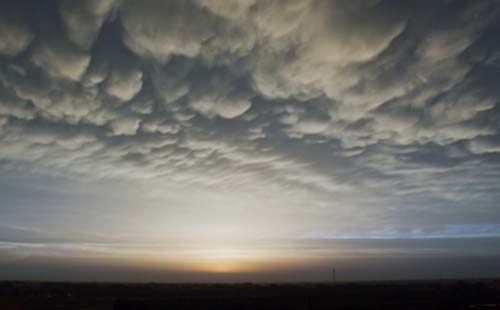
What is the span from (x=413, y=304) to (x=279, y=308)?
20.5m

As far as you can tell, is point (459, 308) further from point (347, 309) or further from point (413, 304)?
point (347, 309)

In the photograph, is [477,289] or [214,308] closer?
[214,308]

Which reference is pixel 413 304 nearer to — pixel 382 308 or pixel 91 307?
pixel 382 308

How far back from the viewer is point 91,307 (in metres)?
55.1

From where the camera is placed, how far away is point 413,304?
2205 inches

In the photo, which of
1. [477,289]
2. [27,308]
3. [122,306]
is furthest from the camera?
[477,289]

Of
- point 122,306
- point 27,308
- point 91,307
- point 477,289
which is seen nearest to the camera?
point 122,306

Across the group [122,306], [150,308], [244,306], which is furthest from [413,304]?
[122,306]

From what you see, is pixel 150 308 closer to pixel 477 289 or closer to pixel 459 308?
pixel 459 308

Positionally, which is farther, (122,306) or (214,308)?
(214,308)

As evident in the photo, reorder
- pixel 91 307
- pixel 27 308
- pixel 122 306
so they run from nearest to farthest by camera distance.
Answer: pixel 122 306 → pixel 27 308 → pixel 91 307

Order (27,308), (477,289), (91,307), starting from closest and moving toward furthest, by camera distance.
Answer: (27,308) < (91,307) < (477,289)

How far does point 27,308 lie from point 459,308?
5981 cm

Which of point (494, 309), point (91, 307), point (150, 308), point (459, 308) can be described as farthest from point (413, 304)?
point (91, 307)
